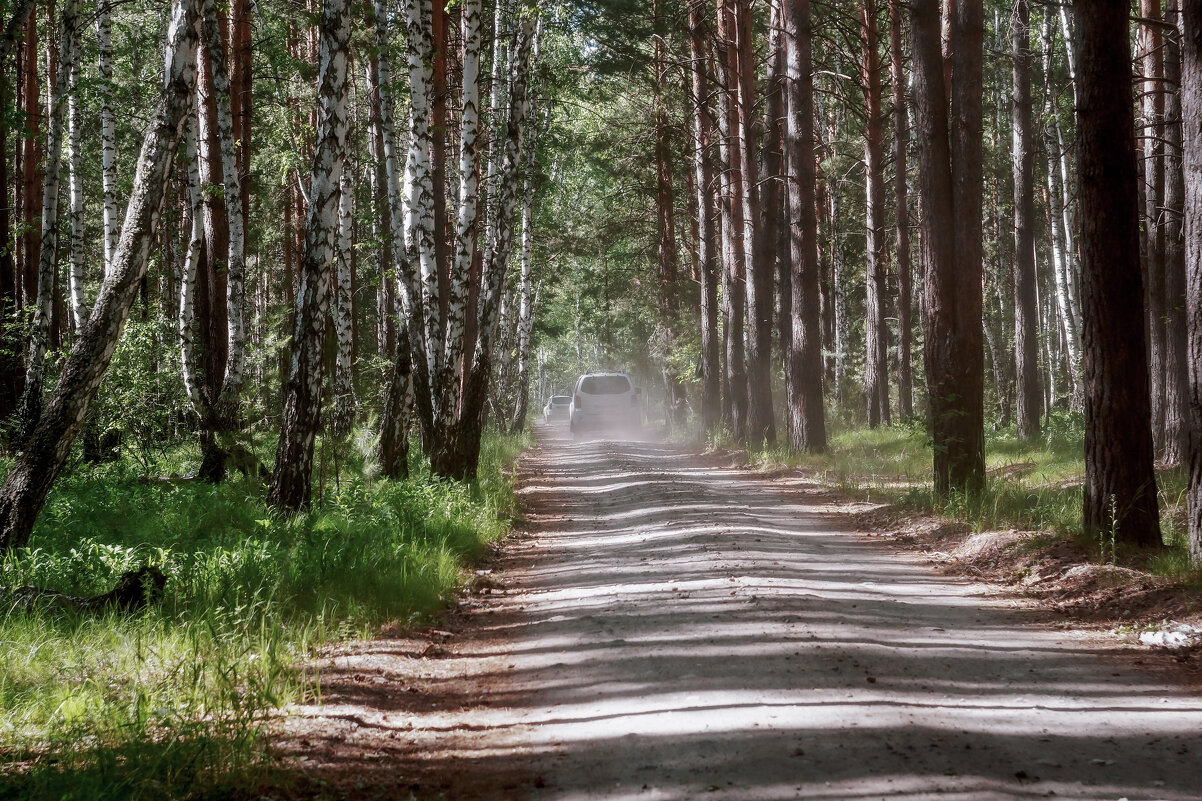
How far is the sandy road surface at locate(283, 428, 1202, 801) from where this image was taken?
13.2 ft

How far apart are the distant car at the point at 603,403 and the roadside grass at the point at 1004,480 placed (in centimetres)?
1011

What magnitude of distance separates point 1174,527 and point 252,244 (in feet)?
75.7

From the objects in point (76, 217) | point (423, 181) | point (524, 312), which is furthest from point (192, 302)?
point (524, 312)

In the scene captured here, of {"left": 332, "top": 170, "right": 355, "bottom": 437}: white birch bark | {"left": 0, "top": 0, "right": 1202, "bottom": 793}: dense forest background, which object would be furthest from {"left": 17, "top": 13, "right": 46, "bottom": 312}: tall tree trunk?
{"left": 332, "top": 170, "right": 355, "bottom": 437}: white birch bark

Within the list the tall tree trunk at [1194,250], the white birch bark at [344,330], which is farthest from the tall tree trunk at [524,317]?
the tall tree trunk at [1194,250]

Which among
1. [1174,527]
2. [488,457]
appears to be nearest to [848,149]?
[488,457]

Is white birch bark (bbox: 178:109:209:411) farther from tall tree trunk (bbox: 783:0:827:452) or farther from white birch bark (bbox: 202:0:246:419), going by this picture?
tall tree trunk (bbox: 783:0:827:452)

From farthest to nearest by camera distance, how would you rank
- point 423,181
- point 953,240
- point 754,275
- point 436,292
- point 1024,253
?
point 754,275
point 1024,253
point 436,292
point 423,181
point 953,240

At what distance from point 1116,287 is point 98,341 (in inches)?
320

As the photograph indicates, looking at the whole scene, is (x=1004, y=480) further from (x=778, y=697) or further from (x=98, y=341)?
(x=98, y=341)

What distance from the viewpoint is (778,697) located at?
498cm

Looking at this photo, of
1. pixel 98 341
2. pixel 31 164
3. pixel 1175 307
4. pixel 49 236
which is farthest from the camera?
pixel 31 164

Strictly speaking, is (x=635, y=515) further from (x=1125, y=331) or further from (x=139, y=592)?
(x=139, y=592)

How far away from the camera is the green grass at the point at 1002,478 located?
9.73 metres
